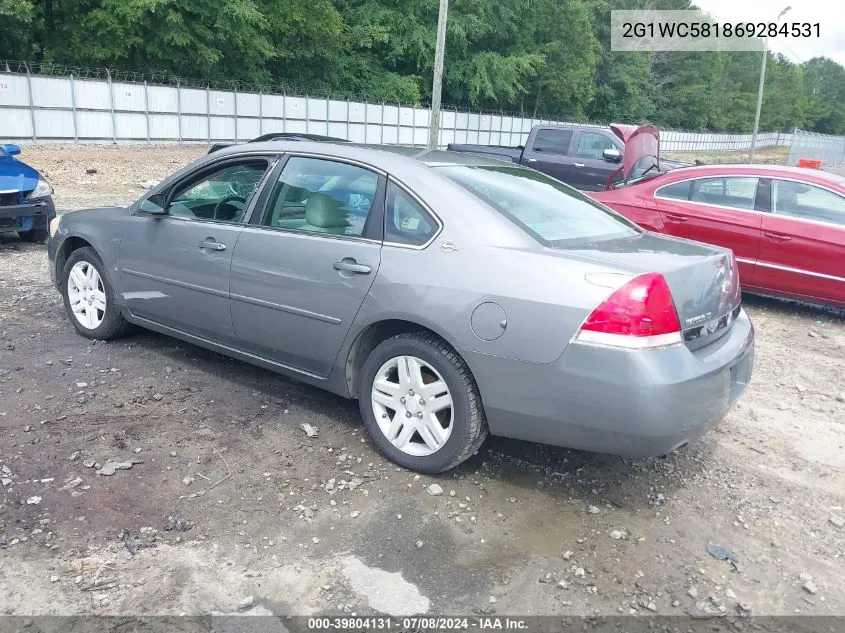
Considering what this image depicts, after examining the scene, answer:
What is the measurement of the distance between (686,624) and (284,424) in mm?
2344

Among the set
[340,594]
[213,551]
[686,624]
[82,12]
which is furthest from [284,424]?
[82,12]

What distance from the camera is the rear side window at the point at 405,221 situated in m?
3.59

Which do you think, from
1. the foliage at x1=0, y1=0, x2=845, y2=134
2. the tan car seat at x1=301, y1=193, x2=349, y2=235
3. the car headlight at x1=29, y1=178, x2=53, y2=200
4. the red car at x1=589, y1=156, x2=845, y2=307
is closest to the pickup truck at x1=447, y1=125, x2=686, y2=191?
the red car at x1=589, y1=156, x2=845, y2=307

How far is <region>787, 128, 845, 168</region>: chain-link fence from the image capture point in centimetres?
4184

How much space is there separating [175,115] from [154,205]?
25633mm

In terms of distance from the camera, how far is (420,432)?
358 centimetres

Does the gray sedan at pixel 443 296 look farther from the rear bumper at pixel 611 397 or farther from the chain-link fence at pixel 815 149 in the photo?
the chain-link fence at pixel 815 149

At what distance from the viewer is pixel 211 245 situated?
14.3ft

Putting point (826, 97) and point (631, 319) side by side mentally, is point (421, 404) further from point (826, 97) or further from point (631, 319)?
→ point (826, 97)

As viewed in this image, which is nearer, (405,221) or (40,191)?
(405,221)

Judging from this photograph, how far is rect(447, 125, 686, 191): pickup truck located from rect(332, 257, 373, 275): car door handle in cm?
1004

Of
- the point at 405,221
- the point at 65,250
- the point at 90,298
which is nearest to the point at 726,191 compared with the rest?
the point at 405,221

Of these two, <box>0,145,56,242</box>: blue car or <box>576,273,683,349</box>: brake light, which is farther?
<box>0,145,56,242</box>: blue car

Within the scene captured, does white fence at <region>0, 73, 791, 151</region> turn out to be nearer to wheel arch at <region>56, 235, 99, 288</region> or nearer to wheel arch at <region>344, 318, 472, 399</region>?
wheel arch at <region>56, 235, 99, 288</region>
